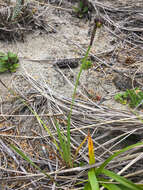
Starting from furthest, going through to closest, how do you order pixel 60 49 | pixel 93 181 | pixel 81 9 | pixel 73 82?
1. pixel 81 9
2. pixel 60 49
3. pixel 73 82
4. pixel 93 181

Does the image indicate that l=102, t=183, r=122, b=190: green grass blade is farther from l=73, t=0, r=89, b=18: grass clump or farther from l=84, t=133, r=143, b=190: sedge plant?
l=73, t=0, r=89, b=18: grass clump

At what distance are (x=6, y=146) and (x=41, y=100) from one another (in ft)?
1.23

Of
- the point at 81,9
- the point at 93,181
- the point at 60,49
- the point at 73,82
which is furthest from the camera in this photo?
the point at 81,9

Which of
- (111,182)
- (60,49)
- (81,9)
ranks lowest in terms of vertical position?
(111,182)

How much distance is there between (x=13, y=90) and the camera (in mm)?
1490

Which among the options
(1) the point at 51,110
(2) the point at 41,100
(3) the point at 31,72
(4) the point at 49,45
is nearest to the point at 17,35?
(4) the point at 49,45

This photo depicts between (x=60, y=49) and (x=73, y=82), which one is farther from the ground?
(x=60, y=49)

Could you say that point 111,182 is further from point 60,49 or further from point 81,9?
point 81,9

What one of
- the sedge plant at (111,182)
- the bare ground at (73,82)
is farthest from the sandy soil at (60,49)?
the sedge plant at (111,182)

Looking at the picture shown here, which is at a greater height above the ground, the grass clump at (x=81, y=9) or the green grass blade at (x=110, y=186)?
the grass clump at (x=81, y=9)

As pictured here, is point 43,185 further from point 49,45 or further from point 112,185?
point 49,45

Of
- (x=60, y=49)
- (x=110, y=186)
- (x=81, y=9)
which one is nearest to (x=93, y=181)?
(x=110, y=186)

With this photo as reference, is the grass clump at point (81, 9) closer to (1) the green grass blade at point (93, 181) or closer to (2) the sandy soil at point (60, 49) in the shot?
(2) the sandy soil at point (60, 49)

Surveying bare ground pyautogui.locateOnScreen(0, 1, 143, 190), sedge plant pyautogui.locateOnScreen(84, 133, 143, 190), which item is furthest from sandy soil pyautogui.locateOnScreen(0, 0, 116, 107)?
sedge plant pyautogui.locateOnScreen(84, 133, 143, 190)
